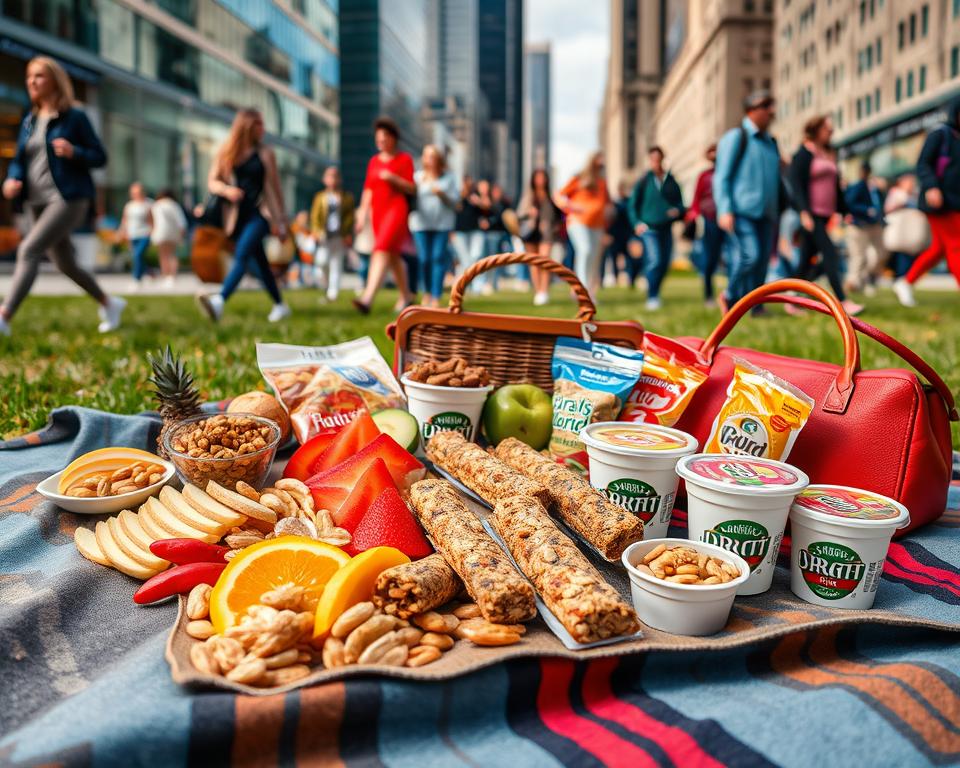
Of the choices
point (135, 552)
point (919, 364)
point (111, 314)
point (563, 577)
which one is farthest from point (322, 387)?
point (111, 314)

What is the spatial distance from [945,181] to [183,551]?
7.79 metres

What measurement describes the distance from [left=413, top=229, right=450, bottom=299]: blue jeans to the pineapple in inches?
270

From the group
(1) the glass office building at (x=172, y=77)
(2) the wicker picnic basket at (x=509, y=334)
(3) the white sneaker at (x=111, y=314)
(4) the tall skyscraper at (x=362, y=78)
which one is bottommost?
(2) the wicker picnic basket at (x=509, y=334)

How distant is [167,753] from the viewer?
1364 millimetres

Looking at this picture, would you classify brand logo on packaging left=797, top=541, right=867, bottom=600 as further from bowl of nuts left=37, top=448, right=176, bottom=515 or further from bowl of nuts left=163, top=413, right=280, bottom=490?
bowl of nuts left=37, top=448, right=176, bottom=515

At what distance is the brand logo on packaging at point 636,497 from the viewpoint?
7.33 ft

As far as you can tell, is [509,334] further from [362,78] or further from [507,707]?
[362,78]

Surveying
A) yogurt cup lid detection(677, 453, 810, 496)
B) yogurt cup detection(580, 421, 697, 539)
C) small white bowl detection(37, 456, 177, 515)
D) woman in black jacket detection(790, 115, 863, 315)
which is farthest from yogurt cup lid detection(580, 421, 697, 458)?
woman in black jacket detection(790, 115, 863, 315)

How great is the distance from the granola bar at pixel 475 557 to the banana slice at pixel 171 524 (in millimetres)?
592

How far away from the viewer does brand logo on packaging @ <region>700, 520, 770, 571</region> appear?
6.40 ft

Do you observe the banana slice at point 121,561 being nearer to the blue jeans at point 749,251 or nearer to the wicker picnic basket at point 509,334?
the wicker picnic basket at point 509,334

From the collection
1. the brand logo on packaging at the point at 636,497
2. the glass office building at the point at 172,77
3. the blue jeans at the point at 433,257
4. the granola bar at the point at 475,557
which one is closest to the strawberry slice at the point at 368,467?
the granola bar at the point at 475,557

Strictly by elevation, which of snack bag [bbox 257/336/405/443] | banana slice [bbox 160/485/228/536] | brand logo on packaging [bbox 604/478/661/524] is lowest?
banana slice [bbox 160/485/228/536]

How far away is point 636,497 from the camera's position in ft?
7.36
